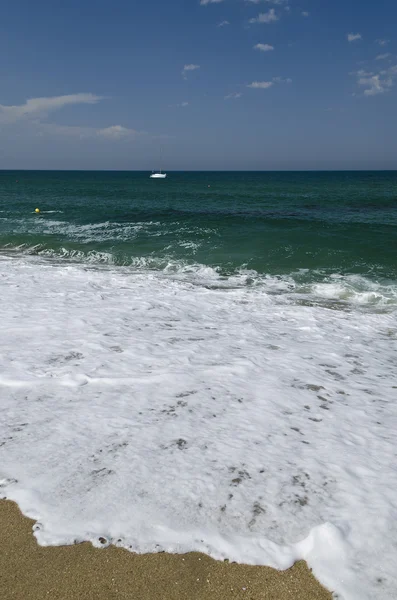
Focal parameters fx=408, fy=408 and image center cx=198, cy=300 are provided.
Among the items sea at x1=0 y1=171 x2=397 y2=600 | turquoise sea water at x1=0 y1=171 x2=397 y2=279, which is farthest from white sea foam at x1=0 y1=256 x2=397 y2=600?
turquoise sea water at x1=0 y1=171 x2=397 y2=279

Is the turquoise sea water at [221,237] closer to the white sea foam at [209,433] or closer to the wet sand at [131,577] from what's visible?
the white sea foam at [209,433]

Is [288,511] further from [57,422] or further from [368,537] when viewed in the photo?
[57,422]

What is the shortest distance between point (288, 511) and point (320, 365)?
3040 mm

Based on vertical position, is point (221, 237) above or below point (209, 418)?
above

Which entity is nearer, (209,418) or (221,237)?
(209,418)

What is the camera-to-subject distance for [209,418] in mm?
4461

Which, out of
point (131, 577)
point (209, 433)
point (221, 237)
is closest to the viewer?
point (131, 577)

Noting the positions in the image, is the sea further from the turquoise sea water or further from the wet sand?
the turquoise sea water

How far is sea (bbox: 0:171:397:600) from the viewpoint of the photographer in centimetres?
299

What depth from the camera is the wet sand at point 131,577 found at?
8.29 feet

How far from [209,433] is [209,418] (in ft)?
0.93

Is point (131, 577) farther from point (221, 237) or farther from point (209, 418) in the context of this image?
point (221, 237)

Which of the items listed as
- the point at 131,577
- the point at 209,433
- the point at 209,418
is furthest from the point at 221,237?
the point at 131,577

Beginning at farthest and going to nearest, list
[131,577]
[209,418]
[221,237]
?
[221,237] → [209,418] → [131,577]
